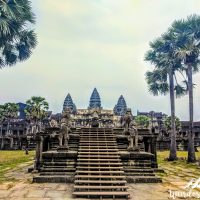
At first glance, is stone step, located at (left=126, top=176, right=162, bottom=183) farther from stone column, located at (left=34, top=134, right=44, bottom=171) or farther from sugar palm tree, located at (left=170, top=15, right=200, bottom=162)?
sugar palm tree, located at (left=170, top=15, right=200, bottom=162)

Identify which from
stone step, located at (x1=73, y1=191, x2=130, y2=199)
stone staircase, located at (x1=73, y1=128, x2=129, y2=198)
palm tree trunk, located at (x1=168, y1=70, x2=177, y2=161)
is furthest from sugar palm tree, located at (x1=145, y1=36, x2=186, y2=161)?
stone step, located at (x1=73, y1=191, x2=130, y2=199)

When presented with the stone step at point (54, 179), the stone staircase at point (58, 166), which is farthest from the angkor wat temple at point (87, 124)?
the stone step at point (54, 179)

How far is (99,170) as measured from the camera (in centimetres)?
989

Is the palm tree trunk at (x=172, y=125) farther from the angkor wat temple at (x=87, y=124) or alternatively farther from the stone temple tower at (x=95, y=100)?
the stone temple tower at (x=95, y=100)

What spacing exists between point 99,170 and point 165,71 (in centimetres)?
1445

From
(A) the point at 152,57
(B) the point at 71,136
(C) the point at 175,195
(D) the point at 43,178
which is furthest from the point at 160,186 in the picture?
(A) the point at 152,57

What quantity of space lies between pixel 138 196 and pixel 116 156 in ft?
10.0

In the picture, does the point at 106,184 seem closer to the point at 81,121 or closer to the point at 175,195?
the point at 175,195

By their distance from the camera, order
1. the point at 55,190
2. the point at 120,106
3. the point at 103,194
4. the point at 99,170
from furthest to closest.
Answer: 1. the point at 120,106
2. the point at 99,170
3. the point at 55,190
4. the point at 103,194

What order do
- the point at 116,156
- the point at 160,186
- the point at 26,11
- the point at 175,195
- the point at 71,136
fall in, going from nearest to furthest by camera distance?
the point at 175,195 < the point at 160,186 < the point at 116,156 < the point at 71,136 < the point at 26,11

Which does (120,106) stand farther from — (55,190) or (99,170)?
(55,190)

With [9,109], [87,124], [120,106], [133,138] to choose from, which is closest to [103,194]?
[133,138]

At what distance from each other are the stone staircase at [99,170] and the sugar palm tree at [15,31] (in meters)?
7.39

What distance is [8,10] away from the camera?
14297mm
